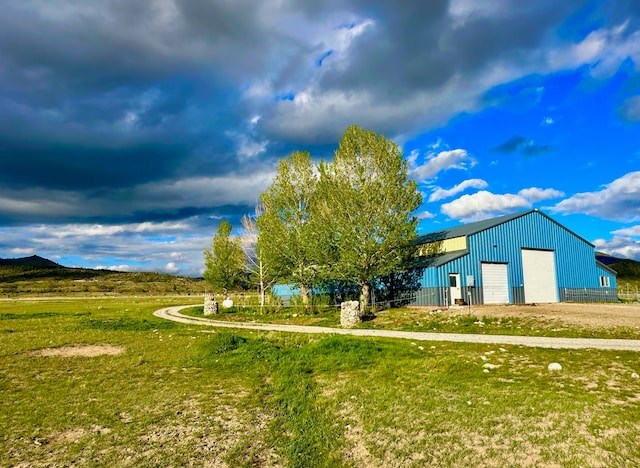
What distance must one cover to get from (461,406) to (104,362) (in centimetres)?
1092

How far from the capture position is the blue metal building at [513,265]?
109ft

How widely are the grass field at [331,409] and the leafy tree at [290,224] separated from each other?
2138 cm

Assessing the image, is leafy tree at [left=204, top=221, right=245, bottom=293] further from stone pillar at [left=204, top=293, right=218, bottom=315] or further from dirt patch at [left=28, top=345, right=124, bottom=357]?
dirt patch at [left=28, top=345, right=124, bottom=357]

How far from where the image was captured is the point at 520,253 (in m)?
37.2

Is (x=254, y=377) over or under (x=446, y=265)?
under

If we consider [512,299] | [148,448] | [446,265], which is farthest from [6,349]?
[512,299]

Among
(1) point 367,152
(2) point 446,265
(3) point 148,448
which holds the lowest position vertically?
(3) point 148,448

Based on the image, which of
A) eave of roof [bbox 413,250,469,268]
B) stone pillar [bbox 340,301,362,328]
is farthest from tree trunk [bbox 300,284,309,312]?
stone pillar [bbox 340,301,362,328]

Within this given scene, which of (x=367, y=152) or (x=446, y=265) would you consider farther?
(x=446, y=265)

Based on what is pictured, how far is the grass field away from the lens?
582 cm

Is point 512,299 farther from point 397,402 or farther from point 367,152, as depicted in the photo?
point 397,402

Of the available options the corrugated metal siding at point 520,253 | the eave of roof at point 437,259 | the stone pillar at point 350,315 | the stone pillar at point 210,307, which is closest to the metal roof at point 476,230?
the corrugated metal siding at point 520,253

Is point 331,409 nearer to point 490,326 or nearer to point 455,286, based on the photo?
point 490,326

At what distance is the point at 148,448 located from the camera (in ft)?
20.1
